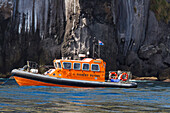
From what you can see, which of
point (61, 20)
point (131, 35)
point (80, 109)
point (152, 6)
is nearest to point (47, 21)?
point (61, 20)

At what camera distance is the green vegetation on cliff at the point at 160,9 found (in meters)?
65.3

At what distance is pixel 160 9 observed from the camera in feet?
217

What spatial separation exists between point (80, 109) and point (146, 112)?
310cm

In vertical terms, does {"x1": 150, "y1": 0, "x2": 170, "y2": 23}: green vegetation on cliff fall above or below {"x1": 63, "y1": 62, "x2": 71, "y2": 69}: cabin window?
above

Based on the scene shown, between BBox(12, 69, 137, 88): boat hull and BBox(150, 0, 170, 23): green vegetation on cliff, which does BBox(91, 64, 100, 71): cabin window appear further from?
BBox(150, 0, 170, 23): green vegetation on cliff

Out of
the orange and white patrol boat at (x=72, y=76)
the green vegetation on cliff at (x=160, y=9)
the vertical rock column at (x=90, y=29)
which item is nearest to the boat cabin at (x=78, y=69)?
the orange and white patrol boat at (x=72, y=76)

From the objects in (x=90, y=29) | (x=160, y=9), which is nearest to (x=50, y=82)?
(x=90, y=29)

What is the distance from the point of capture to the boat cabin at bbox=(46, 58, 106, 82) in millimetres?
31000

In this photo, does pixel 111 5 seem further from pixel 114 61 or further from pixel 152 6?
pixel 152 6

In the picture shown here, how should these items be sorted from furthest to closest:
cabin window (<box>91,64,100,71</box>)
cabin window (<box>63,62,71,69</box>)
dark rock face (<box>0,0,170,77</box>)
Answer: dark rock face (<box>0,0,170,77</box>) → cabin window (<box>91,64,100,71</box>) → cabin window (<box>63,62,71,69</box>)

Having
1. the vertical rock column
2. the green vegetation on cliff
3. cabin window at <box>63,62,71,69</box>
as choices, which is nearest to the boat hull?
cabin window at <box>63,62,71,69</box>

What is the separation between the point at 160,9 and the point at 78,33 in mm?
23238

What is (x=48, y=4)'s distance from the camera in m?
58.3

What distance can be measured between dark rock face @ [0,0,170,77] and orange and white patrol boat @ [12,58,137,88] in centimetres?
1967
